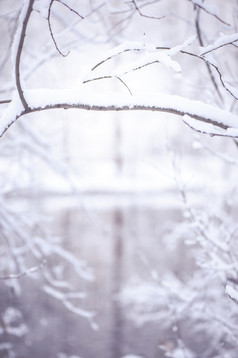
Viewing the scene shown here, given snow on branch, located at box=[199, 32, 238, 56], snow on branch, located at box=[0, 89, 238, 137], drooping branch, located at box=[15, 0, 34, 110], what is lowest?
snow on branch, located at box=[0, 89, 238, 137]

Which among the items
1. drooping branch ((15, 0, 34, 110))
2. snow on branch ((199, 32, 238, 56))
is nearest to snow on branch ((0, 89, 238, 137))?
drooping branch ((15, 0, 34, 110))

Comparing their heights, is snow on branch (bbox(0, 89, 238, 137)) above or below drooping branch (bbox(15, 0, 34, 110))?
below

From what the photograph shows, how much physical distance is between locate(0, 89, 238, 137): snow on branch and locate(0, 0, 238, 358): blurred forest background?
0.20 feet

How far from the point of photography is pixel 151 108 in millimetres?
1081

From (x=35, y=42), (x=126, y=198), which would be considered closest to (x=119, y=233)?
(x=126, y=198)

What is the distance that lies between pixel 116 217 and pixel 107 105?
32.5 ft

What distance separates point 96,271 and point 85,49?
552 cm

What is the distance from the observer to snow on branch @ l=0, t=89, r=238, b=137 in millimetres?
1067

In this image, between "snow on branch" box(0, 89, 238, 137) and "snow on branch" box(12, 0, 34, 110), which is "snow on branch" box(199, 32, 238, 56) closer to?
"snow on branch" box(0, 89, 238, 137)

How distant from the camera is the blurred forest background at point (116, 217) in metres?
2.01

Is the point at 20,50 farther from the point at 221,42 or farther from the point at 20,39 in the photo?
the point at 221,42

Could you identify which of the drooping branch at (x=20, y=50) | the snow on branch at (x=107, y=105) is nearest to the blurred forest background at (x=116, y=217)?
the snow on branch at (x=107, y=105)

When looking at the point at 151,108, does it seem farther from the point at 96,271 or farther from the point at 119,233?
the point at 119,233

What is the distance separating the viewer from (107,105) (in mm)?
1065
